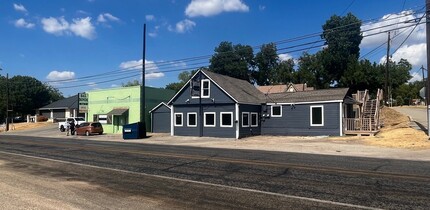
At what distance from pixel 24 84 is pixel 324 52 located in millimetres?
70570

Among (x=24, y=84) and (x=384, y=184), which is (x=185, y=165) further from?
(x=24, y=84)

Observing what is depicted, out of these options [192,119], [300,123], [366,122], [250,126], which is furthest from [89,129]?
[366,122]

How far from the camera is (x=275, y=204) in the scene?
737 centimetres

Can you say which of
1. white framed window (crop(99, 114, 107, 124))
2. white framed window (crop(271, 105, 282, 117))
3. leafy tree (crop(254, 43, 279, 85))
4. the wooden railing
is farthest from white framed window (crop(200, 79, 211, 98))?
leafy tree (crop(254, 43, 279, 85))

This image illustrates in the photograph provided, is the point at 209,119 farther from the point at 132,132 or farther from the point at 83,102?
the point at 83,102

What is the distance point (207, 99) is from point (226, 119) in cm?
287

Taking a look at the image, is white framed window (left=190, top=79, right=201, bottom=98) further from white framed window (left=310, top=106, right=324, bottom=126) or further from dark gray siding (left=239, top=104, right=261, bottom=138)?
white framed window (left=310, top=106, right=324, bottom=126)

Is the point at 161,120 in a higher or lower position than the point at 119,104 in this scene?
lower

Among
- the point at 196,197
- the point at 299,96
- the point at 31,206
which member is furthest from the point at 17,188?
the point at 299,96

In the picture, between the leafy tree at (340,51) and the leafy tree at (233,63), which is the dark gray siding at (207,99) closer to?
the leafy tree at (340,51)

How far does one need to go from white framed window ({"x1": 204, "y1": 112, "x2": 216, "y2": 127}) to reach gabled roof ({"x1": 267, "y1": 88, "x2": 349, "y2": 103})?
539 centimetres

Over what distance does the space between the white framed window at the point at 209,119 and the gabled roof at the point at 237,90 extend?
8.66 ft

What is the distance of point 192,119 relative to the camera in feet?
116

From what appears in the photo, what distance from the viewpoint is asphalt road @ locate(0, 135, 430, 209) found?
7500mm
